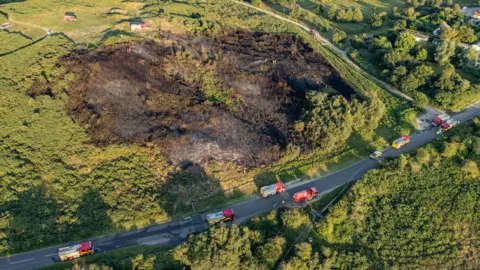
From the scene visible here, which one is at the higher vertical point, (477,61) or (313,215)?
(477,61)

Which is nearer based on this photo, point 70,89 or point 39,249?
point 39,249

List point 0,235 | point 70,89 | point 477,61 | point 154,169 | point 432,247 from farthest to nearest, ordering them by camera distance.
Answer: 1. point 477,61
2. point 70,89
3. point 154,169
4. point 432,247
5. point 0,235

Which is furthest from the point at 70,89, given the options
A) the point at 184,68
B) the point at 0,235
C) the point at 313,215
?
the point at 313,215

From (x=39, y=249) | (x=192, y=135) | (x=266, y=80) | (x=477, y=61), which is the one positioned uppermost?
(x=477, y=61)

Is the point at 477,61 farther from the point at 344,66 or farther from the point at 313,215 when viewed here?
the point at 313,215

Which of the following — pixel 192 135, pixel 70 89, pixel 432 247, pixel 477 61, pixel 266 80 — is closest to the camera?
pixel 432 247

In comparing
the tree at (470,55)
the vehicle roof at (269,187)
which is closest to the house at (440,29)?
the tree at (470,55)

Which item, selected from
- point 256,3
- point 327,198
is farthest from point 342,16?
point 327,198
